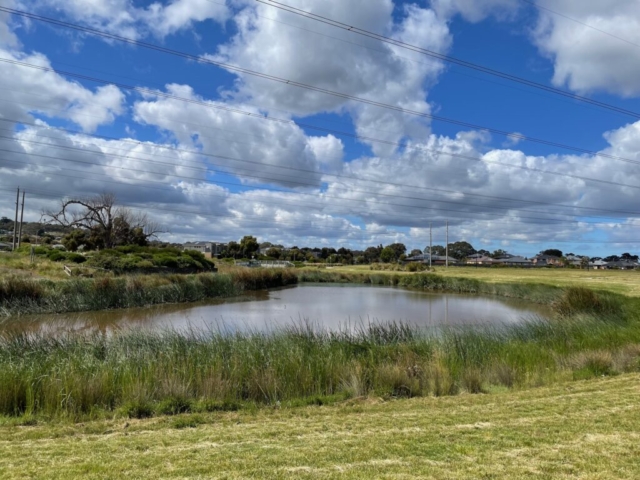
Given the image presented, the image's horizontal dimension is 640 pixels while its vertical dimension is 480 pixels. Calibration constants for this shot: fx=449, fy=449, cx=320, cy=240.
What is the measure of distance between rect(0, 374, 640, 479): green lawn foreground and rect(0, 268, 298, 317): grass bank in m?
17.6

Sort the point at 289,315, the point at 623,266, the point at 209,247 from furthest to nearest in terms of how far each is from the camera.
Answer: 1. the point at 209,247
2. the point at 623,266
3. the point at 289,315

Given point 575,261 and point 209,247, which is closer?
point 209,247

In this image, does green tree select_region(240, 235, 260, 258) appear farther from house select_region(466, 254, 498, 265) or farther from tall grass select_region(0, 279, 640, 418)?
tall grass select_region(0, 279, 640, 418)

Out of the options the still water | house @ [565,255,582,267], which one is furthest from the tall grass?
house @ [565,255,582,267]

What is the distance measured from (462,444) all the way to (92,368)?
6.54 meters

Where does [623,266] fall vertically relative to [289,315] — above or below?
above

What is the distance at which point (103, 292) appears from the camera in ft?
79.3

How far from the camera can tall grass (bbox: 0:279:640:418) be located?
22.9 feet

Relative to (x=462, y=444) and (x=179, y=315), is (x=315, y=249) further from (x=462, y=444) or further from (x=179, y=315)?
(x=462, y=444)

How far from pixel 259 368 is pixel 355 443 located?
162 inches

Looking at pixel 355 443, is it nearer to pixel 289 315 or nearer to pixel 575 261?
pixel 289 315

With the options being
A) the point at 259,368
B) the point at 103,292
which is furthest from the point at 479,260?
the point at 259,368

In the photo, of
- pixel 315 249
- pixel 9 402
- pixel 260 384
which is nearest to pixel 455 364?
pixel 260 384

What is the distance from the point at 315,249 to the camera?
14025cm
